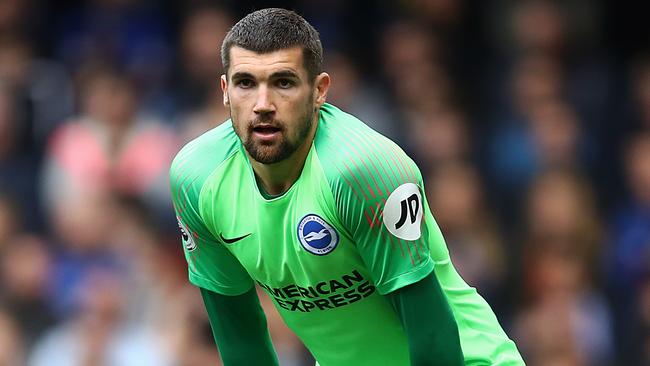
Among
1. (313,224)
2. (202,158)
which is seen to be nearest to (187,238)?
(202,158)

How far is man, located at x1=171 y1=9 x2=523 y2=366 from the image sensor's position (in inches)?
165

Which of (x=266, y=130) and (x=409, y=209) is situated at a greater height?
(x=266, y=130)

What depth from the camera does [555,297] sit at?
27.7 ft

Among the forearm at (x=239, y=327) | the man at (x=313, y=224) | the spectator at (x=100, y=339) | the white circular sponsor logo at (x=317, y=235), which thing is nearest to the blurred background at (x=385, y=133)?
the spectator at (x=100, y=339)

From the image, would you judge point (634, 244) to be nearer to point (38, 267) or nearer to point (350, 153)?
point (38, 267)

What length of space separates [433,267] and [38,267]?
191 inches

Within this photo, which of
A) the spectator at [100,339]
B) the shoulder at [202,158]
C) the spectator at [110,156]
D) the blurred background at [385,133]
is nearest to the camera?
the shoulder at [202,158]

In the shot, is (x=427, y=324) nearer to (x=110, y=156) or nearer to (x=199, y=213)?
(x=199, y=213)

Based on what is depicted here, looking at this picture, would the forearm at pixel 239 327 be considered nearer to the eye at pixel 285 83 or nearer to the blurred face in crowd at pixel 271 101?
the blurred face in crowd at pixel 271 101

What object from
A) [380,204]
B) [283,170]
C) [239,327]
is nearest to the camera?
[380,204]

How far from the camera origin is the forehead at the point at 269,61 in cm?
426

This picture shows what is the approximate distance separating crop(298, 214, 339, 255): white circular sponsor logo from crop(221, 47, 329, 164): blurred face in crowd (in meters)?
0.24

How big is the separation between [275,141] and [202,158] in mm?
418

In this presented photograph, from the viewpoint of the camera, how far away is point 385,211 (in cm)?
413
